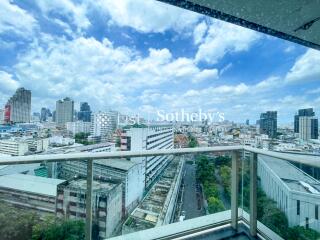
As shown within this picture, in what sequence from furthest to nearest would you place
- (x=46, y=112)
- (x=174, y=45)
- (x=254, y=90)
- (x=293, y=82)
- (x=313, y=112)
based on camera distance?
(x=174, y=45) < (x=254, y=90) < (x=293, y=82) < (x=46, y=112) < (x=313, y=112)

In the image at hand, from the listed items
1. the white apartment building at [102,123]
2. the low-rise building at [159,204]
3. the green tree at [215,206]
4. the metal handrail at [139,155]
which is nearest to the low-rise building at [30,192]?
the metal handrail at [139,155]

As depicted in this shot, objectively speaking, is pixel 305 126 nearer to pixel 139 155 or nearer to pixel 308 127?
pixel 308 127

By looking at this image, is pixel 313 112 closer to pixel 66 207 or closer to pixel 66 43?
pixel 66 207

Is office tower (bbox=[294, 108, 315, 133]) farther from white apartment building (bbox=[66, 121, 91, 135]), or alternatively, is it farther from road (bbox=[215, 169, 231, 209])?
white apartment building (bbox=[66, 121, 91, 135])

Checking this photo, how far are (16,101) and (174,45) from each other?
15.6 metres

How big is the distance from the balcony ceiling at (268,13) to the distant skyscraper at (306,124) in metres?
4.34

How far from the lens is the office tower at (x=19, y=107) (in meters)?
10.2

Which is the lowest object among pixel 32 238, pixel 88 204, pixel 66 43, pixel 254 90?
pixel 32 238

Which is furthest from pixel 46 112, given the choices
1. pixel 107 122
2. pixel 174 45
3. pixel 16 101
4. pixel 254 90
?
pixel 254 90

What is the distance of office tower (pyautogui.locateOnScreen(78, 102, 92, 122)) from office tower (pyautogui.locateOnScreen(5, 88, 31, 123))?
3175 millimetres

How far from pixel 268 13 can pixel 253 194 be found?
5.26ft

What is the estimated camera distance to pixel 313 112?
7762mm

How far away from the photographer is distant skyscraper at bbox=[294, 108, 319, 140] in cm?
613

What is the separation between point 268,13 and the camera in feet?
6.41
